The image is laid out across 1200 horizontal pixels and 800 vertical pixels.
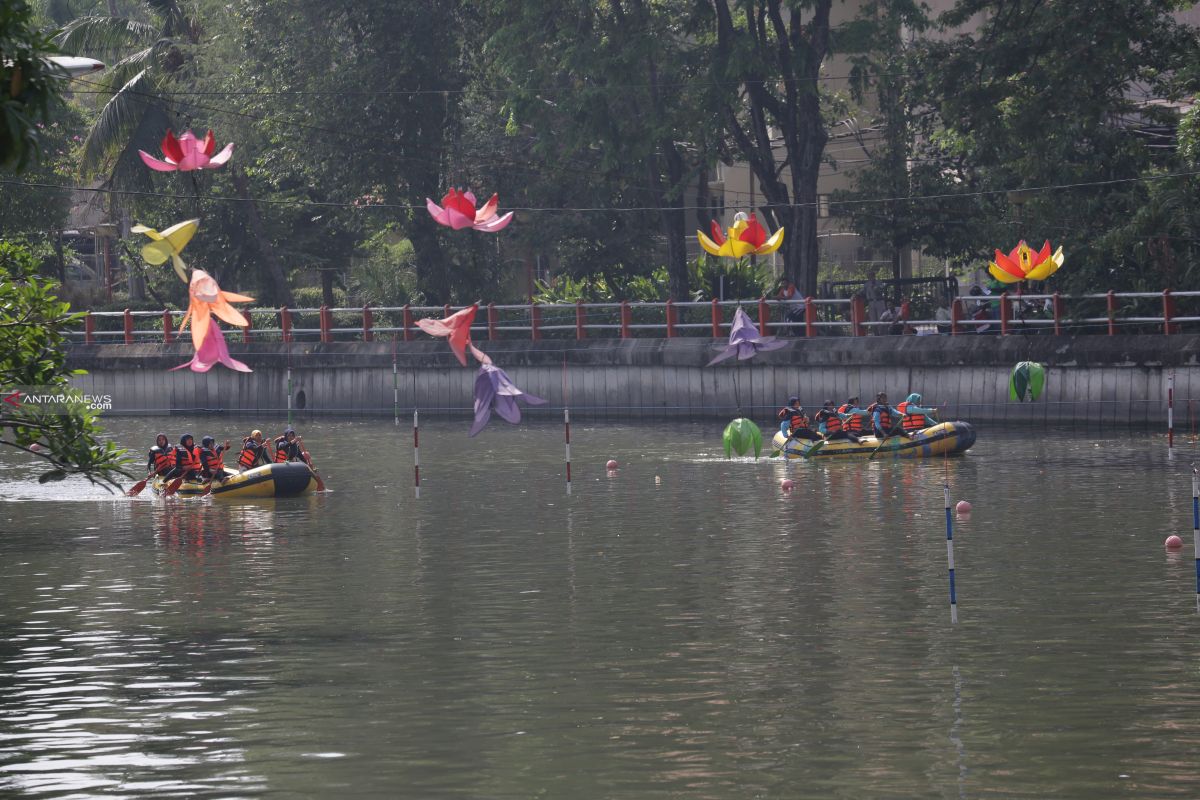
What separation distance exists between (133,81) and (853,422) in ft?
90.5

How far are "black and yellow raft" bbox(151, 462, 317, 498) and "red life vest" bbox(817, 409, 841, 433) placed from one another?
10224 millimetres

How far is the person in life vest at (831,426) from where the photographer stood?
118 ft

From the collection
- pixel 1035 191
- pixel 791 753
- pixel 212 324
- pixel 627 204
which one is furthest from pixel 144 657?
pixel 627 204

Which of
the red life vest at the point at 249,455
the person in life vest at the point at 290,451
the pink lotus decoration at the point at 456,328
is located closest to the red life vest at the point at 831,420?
the person in life vest at the point at 290,451

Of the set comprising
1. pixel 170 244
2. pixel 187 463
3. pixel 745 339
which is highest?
pixel 170 244

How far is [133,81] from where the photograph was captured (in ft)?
179

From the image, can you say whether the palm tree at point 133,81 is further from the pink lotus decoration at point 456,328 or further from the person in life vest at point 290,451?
the pink lotus decoration at point 456,328

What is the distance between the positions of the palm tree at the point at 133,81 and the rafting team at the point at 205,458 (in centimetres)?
2311

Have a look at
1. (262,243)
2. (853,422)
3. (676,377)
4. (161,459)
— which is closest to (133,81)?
(262,243)

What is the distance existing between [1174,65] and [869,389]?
9.99 meters

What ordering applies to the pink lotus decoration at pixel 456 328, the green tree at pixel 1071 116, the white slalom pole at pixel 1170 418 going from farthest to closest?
the green tree at pixel 1071 116, the white slalom pole at pixel 1170 418, the pink lotus decoration at pixel 456 328

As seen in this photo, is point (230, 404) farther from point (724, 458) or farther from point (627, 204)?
point (724, 458)

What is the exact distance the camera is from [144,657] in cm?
1775

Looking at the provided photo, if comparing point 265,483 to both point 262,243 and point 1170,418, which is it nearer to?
point 1170,418
